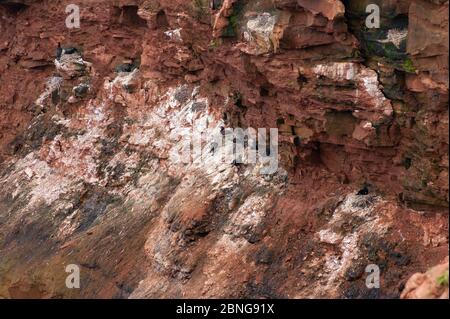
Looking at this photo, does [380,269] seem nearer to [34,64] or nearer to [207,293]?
[207,293]

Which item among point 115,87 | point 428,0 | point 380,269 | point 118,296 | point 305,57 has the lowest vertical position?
point 118,296

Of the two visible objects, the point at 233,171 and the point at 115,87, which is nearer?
the point at 233,171

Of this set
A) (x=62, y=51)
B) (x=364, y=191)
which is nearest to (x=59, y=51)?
(x=62, y=51)

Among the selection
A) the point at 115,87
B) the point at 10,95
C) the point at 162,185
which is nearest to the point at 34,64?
the point at 10,95

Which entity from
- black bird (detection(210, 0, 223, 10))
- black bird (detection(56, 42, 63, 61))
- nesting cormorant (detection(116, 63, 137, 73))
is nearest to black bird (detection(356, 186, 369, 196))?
black bird (detection(210, 0, 223, 10))

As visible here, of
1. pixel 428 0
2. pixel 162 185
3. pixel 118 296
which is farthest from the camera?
pixel 162 185

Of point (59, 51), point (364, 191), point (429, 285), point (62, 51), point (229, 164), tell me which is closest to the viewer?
point (429, 285)

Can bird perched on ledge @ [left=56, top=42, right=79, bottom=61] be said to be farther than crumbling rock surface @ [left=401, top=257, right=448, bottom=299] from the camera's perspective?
Yes

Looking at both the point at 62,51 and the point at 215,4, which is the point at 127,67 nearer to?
the point at 62,51

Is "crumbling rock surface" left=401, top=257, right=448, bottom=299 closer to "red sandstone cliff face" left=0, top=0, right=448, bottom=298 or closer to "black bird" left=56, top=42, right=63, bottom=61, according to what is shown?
"red sandstone cliff face" left=0, top=0, right=448, bottom=298
